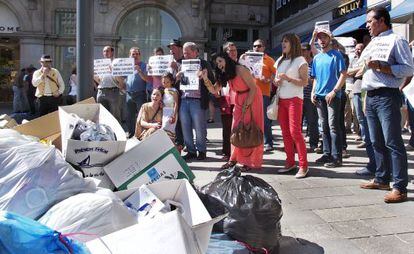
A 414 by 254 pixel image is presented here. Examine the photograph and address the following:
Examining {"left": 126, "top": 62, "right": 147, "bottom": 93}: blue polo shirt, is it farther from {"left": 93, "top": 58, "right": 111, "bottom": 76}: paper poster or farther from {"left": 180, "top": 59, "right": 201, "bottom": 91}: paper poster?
{"left": 180, "top": 59, "right": 201, "bottom": 91}: paper poster

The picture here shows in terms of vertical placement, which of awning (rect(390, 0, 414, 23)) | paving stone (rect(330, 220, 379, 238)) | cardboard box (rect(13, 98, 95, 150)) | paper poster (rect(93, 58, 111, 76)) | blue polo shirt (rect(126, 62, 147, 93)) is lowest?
paving stone (rect(330, 220, 379, 238))

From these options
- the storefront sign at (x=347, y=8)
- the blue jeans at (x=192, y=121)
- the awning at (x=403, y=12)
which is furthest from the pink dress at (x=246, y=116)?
the storefront sign at (x=347, y=8)

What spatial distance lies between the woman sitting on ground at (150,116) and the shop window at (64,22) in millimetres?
14283

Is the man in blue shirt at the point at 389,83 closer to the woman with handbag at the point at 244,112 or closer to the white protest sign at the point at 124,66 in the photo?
the woman with handbag at the point at 244,112

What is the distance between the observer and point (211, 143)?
8961 millimetres

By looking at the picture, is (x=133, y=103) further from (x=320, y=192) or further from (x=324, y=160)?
(x=320, y=192)

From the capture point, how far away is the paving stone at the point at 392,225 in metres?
3.80

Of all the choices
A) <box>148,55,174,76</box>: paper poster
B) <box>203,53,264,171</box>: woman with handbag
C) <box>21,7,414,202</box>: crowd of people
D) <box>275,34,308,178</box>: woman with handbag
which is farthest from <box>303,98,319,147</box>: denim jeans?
<box>148,55,174,76</box>: paper poster

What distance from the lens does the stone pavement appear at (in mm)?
3551

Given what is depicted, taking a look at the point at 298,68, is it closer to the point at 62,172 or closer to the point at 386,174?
the point at 386,174

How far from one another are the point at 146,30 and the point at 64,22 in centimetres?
340

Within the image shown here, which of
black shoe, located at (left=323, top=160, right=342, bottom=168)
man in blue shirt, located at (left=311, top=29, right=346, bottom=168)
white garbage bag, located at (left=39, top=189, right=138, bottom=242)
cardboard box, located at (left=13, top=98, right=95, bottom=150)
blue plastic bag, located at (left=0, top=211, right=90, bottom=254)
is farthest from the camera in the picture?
black shoe, located at (left=323, top=160, right=342, bottom=168)

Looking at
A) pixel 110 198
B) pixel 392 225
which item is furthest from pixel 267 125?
pixel 110 198

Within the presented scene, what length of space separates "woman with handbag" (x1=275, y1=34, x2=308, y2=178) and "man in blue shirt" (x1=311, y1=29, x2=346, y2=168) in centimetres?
62
